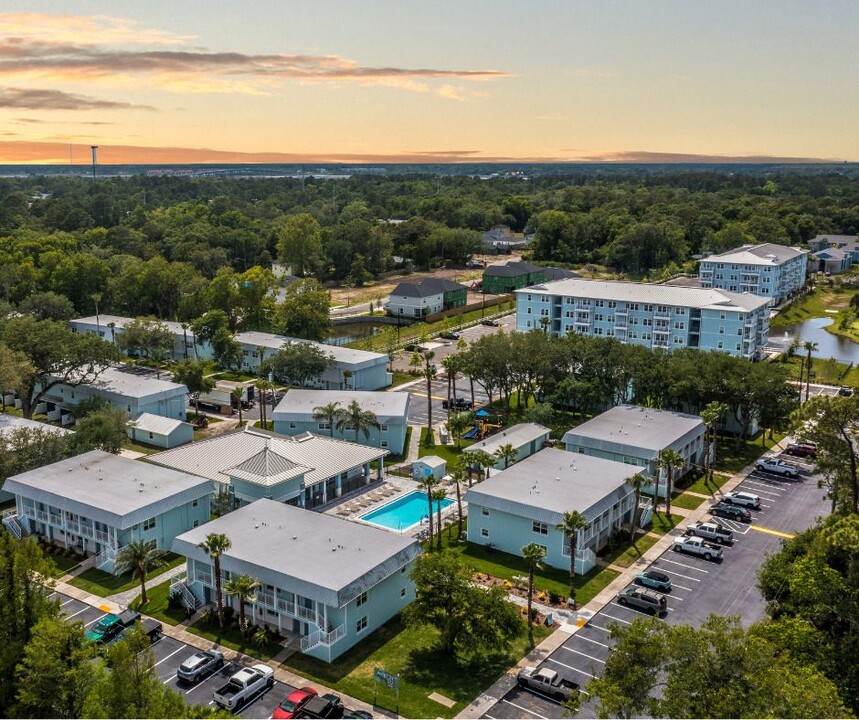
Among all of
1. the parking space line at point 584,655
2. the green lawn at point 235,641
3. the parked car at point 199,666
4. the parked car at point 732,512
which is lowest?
the green lawn at point 235,641

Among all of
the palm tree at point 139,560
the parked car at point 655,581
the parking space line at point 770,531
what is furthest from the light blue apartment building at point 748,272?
the palm tree at point 139,560

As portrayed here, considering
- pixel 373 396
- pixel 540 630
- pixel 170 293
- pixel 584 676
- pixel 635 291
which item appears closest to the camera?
pixel 584 676

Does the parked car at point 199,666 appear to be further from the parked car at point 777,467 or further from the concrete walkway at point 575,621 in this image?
the parked car at point 777,467

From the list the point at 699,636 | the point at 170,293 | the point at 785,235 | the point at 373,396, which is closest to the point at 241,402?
the point at 373,396

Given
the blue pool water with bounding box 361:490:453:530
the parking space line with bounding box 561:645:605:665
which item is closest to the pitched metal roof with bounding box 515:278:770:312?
the blue pool water with bounding box 361:490:453:530

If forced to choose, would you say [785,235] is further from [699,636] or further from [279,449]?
[699,636]

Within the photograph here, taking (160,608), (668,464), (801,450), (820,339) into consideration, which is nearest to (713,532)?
(668,464)

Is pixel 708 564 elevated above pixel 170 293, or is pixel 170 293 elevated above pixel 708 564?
pixel 170 293
